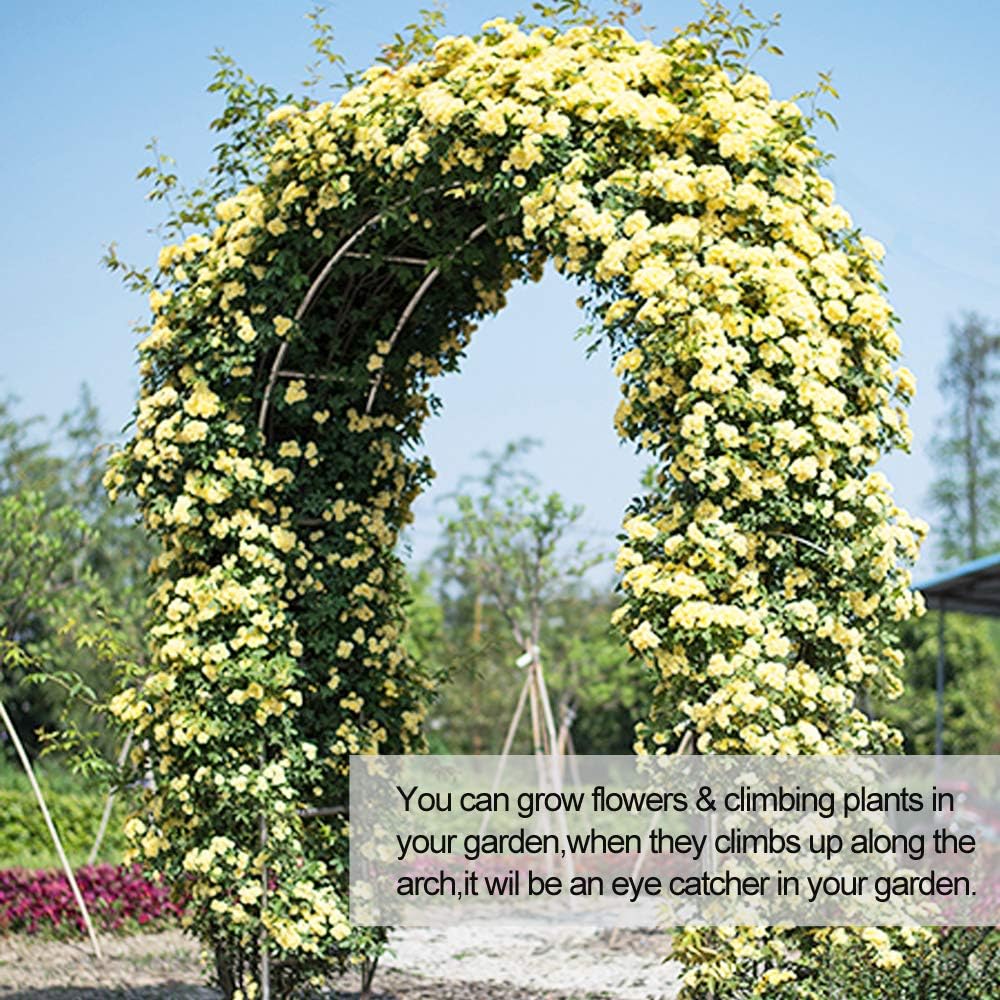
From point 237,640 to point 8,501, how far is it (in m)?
4.45

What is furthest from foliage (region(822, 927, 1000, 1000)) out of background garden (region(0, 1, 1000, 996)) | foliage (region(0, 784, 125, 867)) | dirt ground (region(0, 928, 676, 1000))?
foliage (region(0, 784, 125, 867))

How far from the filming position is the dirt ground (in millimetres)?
5762

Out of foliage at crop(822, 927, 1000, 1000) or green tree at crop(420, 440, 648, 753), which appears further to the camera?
green tree at crop(420, 440, 648, 753)

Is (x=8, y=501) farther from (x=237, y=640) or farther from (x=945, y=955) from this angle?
(x=945, y=955)

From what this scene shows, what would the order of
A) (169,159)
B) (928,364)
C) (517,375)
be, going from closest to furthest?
(169,159)
(517,375)
(928,364)

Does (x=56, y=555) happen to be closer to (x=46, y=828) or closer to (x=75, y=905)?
(x=75, y=905)

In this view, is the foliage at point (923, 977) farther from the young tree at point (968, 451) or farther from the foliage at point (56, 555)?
the young tree at point (968, 451)

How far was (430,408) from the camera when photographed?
5359 mm

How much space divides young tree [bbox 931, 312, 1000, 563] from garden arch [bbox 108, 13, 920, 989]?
21.9m

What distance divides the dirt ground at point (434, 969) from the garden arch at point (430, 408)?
3.70 feet

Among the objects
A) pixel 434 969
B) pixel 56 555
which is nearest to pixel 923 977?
pixel 434 969

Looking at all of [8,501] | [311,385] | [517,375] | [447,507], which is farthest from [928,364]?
[311,385]

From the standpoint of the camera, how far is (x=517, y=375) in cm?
1802

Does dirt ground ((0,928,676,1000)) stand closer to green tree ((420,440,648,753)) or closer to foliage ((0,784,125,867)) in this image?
green tree ((420,440,648,753))
